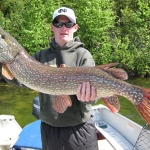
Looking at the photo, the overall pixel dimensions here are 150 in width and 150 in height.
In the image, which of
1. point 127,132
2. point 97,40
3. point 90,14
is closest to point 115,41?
point 97,40

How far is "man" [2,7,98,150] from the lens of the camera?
107 inches

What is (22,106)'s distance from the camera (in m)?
13.0

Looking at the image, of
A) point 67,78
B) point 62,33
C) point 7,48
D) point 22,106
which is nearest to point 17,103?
point 22,106

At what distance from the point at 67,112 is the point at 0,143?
282 centimetres

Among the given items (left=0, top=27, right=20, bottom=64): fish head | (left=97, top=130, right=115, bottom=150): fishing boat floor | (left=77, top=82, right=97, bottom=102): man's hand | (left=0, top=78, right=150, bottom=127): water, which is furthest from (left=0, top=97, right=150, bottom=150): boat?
(left=0, top=78, right=150, bottom=127): water

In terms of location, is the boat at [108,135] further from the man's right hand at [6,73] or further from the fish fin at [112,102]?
the fish fin at [112,102]

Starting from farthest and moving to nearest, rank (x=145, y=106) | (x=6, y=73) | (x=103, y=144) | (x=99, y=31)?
(x=99, y=31)
(x=103, y=144)
(x=6, y=73)
(x=145, y=106)

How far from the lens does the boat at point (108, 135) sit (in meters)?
4.52

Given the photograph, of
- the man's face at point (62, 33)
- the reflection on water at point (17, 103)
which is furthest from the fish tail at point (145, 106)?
the reflection on water at point (17, 103)

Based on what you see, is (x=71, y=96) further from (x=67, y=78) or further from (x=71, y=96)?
(x=67, y=78)

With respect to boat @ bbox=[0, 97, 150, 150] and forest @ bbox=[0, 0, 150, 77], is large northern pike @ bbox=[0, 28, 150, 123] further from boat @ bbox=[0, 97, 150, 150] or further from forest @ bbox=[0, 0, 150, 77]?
forest @ bbox=[0, 0, 150, 77]

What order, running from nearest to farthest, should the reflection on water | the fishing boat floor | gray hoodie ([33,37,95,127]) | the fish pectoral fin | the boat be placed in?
the fish pectoral fin → gray hoodie ([33,37,95,127]) → the boat → the fishing boat floor → the reflection on water

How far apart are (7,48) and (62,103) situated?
2.57ft

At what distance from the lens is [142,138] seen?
16.1 feet
